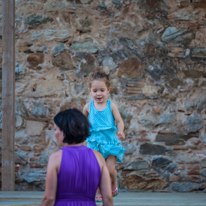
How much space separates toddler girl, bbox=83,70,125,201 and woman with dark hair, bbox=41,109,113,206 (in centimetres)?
114

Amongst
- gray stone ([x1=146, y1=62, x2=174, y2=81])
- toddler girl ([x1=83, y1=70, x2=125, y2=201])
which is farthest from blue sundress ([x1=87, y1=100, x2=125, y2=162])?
gray stone ([x1=146, y1=62, x2=174, y2=81])

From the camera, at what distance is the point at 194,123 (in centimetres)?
454

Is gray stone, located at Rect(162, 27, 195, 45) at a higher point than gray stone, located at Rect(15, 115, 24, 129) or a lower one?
higher

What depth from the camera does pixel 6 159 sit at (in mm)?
3697

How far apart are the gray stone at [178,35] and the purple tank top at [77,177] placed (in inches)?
129

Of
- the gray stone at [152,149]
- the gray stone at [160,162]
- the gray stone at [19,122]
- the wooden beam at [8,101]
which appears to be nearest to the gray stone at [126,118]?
the gray stone at [152,149]

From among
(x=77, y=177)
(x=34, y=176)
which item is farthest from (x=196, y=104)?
(x=77, y=177)

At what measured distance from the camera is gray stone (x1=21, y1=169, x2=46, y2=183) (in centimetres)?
450

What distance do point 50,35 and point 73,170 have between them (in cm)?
332

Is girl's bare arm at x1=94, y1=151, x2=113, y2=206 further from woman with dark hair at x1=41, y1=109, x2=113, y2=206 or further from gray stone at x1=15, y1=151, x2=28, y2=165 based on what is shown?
gray stone at x1=15, y1=151, x2=28, y2=165

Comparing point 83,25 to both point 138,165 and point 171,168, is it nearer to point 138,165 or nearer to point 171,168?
point 138,165

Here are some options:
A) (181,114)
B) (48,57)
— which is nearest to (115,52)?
(48,57)

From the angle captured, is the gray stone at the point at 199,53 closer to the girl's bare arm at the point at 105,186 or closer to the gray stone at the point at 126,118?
the gray stone at the point at 126,118

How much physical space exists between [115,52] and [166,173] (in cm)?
194
